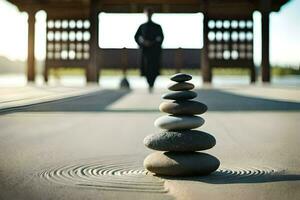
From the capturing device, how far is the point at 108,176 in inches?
136

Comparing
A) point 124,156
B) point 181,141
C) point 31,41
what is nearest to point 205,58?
point 31,41

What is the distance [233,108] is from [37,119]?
326 centimetres

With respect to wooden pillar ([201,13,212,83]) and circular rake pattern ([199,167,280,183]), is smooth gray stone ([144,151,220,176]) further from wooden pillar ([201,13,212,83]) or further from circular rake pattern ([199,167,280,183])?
wooden pillar ([201,13,212,83])

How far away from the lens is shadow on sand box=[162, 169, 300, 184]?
3248 mm

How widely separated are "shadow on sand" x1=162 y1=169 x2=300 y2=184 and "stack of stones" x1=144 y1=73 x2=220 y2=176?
0.07 metres

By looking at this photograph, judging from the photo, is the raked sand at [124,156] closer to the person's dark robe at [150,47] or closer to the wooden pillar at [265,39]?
the person's dark robe at [150,47]

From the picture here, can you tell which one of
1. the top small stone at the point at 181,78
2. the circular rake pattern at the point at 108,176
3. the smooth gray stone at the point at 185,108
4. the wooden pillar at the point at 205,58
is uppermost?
the wooden pillar at the point at 205,58

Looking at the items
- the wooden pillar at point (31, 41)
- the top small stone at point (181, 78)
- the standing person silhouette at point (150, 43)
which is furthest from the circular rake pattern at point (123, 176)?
the wooden pillar at point (31, 41)

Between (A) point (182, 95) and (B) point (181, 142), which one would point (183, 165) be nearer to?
(B) point (181, 142)

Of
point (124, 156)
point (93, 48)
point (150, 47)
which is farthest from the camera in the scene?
point (93, 48)

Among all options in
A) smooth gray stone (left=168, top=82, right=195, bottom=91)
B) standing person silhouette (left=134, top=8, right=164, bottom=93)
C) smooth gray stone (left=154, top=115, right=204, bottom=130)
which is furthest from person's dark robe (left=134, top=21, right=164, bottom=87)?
smooth gray stone (left=154, top=115, right=204, bottom=130)

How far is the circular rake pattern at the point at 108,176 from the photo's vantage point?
312 cm

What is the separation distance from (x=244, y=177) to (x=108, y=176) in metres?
0.89

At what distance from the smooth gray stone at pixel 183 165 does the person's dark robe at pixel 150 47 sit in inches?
320
